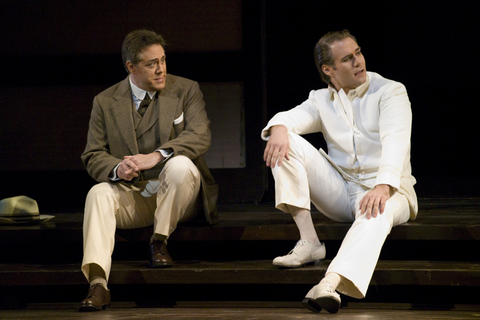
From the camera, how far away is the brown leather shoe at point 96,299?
2.47m

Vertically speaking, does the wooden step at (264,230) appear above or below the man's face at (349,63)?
below

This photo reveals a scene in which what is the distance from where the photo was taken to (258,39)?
4336mm

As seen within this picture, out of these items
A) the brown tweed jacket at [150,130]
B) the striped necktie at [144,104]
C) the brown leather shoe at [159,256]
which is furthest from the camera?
the striped necktie at [144,104]

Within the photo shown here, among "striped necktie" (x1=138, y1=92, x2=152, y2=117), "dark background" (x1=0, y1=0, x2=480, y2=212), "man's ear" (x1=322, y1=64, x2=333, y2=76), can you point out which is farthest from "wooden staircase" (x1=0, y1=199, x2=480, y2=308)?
"dark background" (x1=0, y1=0, x2=480, y2=212)

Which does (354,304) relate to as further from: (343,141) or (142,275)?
(142,275)

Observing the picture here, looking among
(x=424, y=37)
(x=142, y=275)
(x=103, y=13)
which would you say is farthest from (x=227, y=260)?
(x=424, y=37)

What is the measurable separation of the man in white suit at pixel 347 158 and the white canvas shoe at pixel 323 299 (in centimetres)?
11

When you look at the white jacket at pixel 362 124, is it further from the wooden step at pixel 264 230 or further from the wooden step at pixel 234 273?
the wooden step at pixel 234 273

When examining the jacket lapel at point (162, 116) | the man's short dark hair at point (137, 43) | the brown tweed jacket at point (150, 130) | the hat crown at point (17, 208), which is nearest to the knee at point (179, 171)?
the brown tweed jacket at point (150, 130)

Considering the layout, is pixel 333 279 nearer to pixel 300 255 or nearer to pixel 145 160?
pixel 300 255

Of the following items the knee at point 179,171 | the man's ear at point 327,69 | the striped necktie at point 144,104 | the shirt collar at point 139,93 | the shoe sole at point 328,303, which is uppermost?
the man's ear at point 327,69

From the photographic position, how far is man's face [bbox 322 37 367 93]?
274 centimetres

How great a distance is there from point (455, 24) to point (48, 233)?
416 cm

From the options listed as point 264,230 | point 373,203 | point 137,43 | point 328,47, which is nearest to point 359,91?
point 328,47
